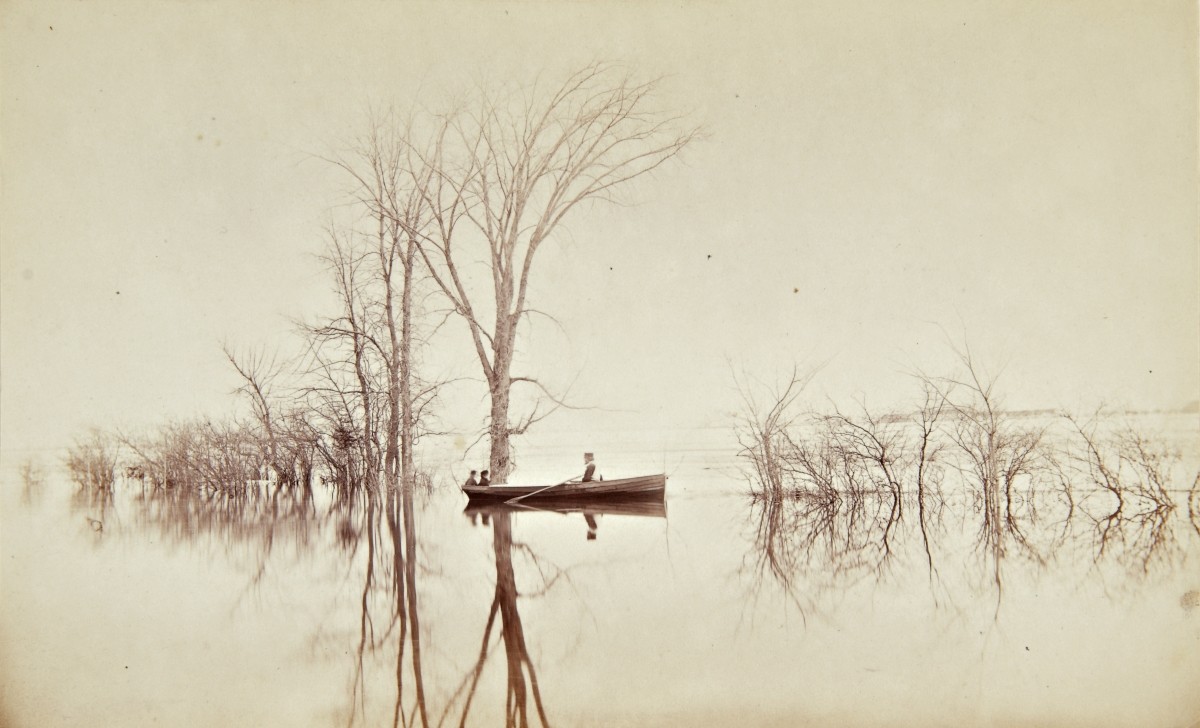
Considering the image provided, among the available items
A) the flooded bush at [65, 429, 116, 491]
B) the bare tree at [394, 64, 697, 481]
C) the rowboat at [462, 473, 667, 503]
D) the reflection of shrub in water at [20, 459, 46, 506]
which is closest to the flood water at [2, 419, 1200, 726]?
the reflection of shrub in water at [20, 459, 46, 506]

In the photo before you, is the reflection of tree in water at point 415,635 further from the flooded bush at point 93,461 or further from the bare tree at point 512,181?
the flooded bush at point 93,461

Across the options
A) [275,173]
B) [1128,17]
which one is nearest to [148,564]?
[275,173]

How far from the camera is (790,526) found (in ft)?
17.1

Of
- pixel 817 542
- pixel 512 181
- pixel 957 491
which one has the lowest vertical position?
pixel 817 542

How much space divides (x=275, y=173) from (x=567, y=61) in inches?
98.0

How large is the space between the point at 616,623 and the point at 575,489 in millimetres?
2932

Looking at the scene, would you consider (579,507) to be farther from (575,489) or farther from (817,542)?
(817,542)

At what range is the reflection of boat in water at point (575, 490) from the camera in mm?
6098

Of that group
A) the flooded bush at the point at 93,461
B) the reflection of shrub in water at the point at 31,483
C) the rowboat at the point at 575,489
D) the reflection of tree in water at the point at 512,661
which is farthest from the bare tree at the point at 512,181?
the reflection of shrub in water at the point at 31,483

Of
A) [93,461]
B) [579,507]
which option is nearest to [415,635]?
[579,507]

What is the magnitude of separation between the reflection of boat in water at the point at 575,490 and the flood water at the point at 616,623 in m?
0.80

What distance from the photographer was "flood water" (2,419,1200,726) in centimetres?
273

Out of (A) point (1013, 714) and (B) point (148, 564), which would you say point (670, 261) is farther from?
(B) point (148, 564)

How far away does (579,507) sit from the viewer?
6.41 metres
